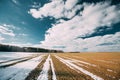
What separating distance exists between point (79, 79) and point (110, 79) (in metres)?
2.60

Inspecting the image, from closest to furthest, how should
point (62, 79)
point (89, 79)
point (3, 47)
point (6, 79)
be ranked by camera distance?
point (6, 79) < point (62, 79) < point (89, 79) < point (3, 47)

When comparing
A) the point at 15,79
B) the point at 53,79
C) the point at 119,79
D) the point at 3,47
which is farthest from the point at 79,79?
the point at 3,47

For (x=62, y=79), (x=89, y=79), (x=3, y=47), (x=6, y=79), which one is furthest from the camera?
(x=3, y=47)

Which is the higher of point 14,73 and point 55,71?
point 14,73

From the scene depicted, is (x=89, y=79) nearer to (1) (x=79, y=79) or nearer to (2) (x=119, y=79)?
(1) (x=79, y=79)

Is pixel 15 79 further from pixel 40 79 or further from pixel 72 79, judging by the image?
pixel 72 79

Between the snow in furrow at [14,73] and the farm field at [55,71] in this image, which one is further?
the farm field at [55,71]

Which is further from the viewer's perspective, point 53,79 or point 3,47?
point 3,47

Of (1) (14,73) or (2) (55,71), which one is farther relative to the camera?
(2) (55,71)

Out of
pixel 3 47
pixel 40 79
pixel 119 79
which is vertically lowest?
pixel 119 79

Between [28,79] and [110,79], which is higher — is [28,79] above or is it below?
above

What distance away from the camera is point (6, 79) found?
270 inches

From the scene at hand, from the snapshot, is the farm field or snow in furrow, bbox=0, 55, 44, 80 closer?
snow in furrow, bbox=0, 55, 44, 80

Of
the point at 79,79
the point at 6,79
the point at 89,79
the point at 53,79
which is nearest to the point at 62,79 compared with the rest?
the point at 53,79
